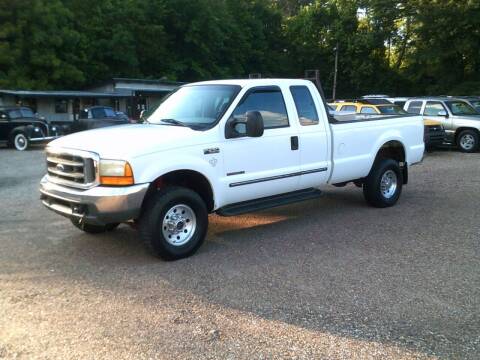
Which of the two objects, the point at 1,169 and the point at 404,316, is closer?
the point at 404,316

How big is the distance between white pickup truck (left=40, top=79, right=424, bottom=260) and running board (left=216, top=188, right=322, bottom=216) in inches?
0.6

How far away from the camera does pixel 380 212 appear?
8.05 m

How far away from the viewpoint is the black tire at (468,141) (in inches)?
667

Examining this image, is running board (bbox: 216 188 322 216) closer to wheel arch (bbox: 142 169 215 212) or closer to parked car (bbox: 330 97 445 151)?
wheel arch (bbox: 142 169 215 212)

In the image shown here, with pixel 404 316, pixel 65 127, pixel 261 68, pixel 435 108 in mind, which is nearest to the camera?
pixel 404 316

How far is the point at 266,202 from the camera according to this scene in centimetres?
648

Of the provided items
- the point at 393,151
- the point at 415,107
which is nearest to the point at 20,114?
the point at 415,107

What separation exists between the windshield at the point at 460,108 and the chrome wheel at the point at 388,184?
1038 cm

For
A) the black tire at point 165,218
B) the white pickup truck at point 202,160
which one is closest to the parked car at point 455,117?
the white pickup truck at point 202,160

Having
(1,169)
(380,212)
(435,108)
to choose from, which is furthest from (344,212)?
(435,108)

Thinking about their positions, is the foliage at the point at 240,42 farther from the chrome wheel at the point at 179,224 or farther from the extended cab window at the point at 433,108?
the chrome wheel at the point at 179,224

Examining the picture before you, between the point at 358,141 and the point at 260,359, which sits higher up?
the point at 358,141

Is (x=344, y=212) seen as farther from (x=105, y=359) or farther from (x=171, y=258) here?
(x=105, y=359)

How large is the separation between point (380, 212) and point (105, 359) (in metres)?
5.52
